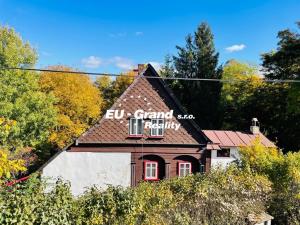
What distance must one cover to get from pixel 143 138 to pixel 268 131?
19399mm

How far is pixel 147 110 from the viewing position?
25969 millimetres

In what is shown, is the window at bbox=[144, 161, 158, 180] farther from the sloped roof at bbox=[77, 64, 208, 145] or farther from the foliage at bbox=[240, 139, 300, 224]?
the foliage at bbox=[240, 139, 300, 224]

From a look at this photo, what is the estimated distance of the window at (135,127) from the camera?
84.4 feet

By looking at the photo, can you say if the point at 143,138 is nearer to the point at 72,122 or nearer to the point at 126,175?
the point at 126,175

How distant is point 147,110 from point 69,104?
13921mm

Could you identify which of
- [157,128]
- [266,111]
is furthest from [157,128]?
[266,111]

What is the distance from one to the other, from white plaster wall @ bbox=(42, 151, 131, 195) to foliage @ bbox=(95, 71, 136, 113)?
2244cm

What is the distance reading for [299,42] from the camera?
31672mm

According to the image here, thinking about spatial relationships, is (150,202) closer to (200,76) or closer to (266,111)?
(266,111)

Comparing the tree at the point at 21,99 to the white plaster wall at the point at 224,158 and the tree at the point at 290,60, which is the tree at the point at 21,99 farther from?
the tree at the point at 290,60

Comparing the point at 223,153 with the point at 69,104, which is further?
the point at 69,104

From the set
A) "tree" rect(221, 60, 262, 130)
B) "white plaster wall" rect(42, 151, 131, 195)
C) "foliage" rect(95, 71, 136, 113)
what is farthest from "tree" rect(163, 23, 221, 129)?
"white plaster wall" rect(42, 151, 131, 195)

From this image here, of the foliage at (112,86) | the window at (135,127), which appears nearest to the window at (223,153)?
the window at (135,127)

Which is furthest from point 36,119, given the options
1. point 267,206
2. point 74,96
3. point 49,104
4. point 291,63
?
point 291,63
